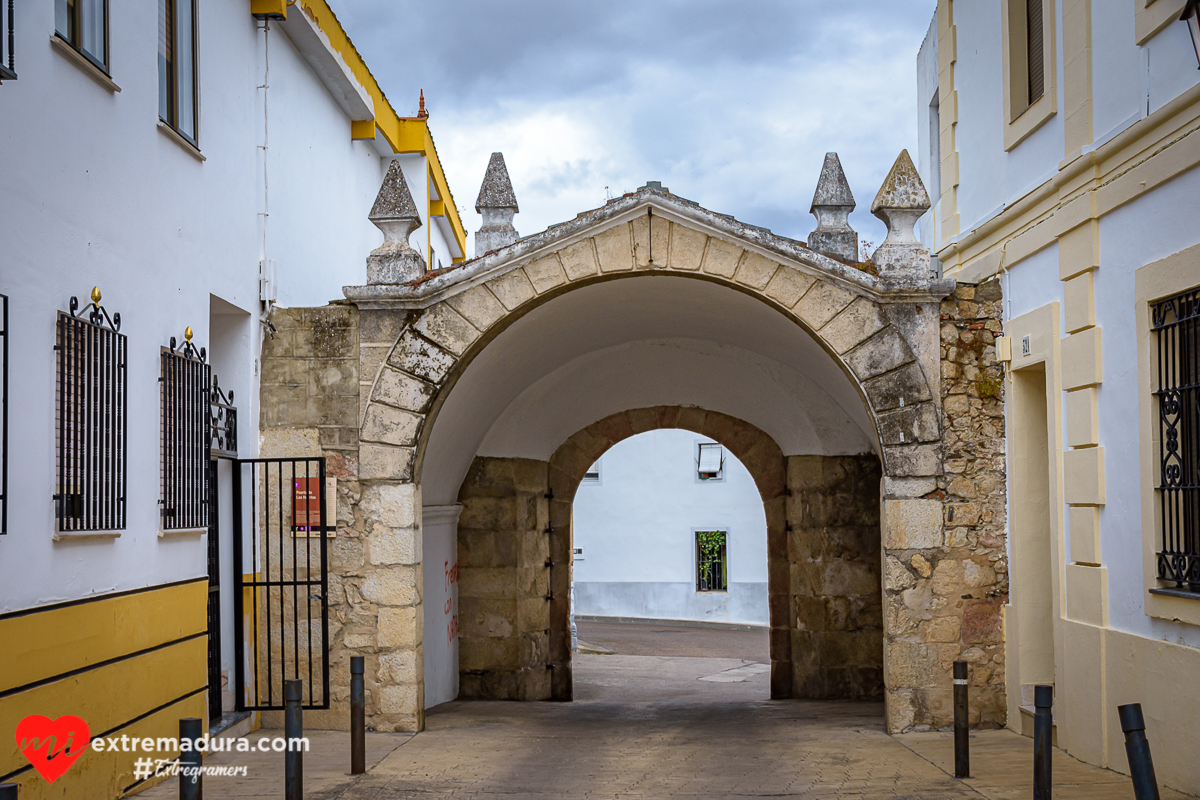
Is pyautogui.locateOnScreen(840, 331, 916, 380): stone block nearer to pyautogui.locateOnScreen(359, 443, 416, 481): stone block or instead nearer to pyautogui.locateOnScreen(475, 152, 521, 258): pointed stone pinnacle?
pyautogui.locateOnScreen(475, 152, 521, 258): pointed stone pinnacle

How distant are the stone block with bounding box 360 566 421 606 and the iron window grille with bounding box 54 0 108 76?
3675 millimetres

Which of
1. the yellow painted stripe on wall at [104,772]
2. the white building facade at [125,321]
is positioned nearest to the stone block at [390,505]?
the white building facade at [125,321]

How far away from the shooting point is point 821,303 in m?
7.86

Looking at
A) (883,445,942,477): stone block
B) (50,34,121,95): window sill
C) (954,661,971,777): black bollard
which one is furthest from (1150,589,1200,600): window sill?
(50,34,121,95): window sill

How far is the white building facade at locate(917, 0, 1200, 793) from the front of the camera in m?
5.58

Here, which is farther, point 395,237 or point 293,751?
point 395,237

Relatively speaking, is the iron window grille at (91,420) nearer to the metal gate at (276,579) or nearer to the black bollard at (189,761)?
the black bollard at (189,761)

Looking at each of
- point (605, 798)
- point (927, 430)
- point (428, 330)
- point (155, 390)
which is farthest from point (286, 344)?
point (927, 430)

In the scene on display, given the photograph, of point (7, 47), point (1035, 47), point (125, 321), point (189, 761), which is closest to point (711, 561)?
point (1035, 47)

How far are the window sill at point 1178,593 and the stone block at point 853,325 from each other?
104 inches

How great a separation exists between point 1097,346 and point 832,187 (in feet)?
8.47

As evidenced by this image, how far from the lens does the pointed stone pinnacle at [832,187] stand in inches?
331

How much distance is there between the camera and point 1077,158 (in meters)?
6.64

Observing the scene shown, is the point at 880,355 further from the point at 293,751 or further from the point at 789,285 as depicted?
the point at 293,751
